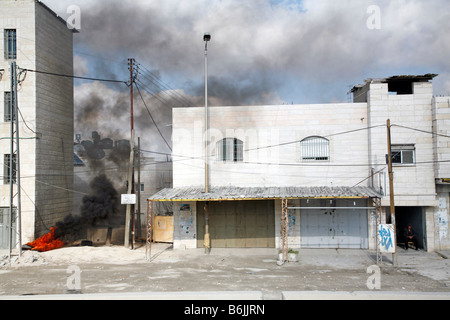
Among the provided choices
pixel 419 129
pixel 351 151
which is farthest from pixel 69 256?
pixel 419 129

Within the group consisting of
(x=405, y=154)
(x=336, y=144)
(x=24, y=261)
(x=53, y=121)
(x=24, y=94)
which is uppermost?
(x=24, y=94)

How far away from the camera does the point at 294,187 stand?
18578 millimetres

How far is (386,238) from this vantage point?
1493 cm

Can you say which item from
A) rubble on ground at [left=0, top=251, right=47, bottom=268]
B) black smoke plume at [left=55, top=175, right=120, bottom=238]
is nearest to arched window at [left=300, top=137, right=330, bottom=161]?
rubble on ground at [left=0, top=251, right=47, bottom=268]

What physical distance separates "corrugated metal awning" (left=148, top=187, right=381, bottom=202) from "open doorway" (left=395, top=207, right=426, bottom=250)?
131 inches

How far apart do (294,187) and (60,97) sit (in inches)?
711

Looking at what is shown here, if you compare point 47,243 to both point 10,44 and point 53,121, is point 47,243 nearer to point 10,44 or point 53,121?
point 53,121

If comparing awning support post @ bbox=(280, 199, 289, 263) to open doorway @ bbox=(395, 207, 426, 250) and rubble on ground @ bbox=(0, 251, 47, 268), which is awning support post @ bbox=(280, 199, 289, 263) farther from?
rubble on ground @ bbox=(0, 251, 47, 268)

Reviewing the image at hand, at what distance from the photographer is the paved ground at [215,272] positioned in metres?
12.0

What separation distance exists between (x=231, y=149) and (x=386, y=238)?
28.9 feet

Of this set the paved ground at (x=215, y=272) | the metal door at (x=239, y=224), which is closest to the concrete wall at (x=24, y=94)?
the paved ground at (x=215, y=272)

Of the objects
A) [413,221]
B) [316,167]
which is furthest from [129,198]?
[413,221]

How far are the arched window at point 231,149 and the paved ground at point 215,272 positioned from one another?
16.4 feet

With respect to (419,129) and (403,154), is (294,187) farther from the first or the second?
(419,129)
